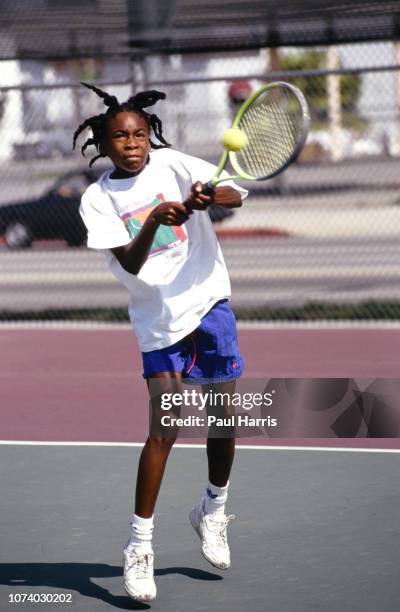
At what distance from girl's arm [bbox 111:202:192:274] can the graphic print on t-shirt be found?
0.12 metres

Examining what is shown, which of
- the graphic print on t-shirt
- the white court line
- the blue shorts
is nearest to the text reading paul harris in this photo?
the blue shorts

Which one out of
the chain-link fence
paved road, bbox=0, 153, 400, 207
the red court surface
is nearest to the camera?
the red court surface

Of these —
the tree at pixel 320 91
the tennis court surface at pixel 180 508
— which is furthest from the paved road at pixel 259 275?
the tennis court surface at pixel 180 508

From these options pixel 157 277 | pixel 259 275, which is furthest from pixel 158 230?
pixel 259 275

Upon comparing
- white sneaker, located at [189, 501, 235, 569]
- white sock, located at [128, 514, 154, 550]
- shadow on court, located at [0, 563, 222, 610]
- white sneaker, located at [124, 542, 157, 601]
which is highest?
white sock, located at [128, 514, 154, 550]

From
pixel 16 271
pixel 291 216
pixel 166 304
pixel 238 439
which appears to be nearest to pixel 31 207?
pixel 16 271

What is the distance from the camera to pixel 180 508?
579cm

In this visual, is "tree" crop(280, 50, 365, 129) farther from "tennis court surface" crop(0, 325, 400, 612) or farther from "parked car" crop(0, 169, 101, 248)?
"tennis court surface" crop(0, 325, 400, 612)

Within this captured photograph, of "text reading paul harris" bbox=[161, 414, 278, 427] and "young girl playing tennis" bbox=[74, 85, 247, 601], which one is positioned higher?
"young girl playing tennis" bbox=[74, 85, 247, 601]

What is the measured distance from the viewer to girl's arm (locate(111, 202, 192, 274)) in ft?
14.2

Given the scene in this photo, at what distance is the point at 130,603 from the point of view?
457cm

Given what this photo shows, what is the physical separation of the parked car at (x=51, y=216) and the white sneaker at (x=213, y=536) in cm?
985

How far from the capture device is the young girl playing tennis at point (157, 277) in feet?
15.2

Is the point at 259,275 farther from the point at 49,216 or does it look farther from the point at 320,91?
the point at 320,91
